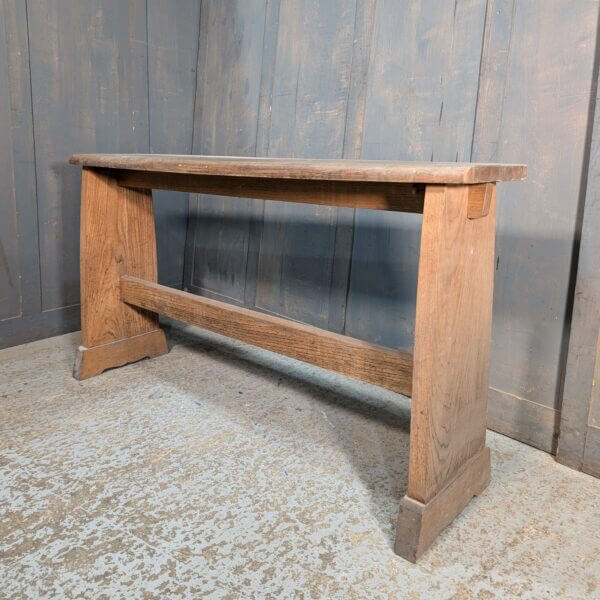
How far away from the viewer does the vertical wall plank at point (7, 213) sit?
210cm

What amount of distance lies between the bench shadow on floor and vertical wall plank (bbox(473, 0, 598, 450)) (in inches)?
14.4

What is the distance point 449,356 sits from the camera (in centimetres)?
120

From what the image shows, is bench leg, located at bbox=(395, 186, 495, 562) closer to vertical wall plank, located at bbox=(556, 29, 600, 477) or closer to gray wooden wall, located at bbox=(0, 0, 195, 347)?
vertical wall plank, located at bbox=(556, 29, 600, 477)

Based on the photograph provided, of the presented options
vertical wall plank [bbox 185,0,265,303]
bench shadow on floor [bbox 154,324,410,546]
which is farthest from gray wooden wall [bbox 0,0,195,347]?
bench shadow on floor [bbox 154,324,410,546]

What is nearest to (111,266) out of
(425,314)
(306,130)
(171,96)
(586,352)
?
(306,130)

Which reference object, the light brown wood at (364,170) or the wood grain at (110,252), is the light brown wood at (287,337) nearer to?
the wood grain at (110,252)

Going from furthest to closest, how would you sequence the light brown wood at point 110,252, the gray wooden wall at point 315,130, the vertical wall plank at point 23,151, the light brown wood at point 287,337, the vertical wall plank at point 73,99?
the vertical wall plank at point 73,99 → the vertical wall plank at point 23,151 → the light brown wood at point 110,252 → the gray wooden wall at point 315,130 → the light brown wood at point 287,337

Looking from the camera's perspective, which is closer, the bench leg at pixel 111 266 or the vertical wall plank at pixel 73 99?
the bench leg at pixel 111 266

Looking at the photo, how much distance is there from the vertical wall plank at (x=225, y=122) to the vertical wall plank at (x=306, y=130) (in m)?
0.15

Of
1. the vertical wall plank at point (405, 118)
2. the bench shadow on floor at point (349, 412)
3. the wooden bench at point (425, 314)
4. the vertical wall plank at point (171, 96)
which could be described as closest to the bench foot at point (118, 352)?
the bench shadow on floor at point (349, 412)

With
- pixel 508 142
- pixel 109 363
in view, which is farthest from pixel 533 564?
pixel 109 363

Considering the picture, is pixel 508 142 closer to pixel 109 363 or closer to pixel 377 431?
pixel 377 431

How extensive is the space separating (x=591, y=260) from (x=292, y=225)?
1.19 m

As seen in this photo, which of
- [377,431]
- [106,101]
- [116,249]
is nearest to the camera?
[377,431]
